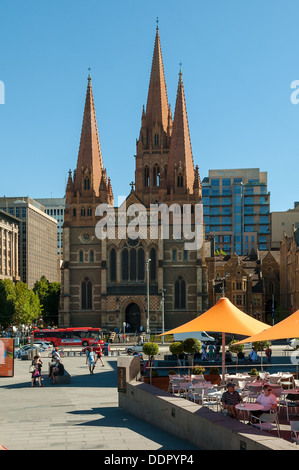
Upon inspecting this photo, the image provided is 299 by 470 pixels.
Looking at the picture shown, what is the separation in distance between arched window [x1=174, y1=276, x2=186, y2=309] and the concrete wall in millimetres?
60821

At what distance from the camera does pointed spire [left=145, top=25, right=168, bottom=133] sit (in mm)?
92125

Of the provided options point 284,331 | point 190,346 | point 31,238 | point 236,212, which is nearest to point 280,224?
point 236,212

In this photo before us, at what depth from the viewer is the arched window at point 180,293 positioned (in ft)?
271

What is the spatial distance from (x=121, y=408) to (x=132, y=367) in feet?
4.76

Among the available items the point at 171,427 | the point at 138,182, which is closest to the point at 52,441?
the point at 171,427

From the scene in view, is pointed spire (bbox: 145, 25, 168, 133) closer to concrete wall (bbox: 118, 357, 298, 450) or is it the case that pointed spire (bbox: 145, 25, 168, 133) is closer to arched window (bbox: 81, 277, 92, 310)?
arched window (bbox: 81, 277, 92, 310)

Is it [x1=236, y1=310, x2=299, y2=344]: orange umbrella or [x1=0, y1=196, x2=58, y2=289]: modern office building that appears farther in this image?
[x1=0, y1=196, x2=58, y2=289]: modern office building

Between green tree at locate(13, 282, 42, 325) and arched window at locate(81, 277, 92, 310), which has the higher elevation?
arched window at locate(81, 277, 92, 310)

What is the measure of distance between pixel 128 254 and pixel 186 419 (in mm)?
68135

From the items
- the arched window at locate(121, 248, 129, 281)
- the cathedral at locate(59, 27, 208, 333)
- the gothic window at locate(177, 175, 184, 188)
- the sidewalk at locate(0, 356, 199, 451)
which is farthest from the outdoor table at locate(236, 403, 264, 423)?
the gothic window at locate(177, 175, 184, 188)

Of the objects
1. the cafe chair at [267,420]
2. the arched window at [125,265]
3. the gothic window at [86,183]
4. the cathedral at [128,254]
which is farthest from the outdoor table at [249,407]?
the gothic window at [86,183]

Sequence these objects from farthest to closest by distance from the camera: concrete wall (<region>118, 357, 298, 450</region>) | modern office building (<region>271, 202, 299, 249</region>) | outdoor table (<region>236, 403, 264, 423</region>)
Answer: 1. modern office building (<region>271, 202, 299, 249</region>)
2. outdoor table (<region>236, 403, 264, 423</region>)
3. concrete wall (<region>118, 357, 298, 450</region>)

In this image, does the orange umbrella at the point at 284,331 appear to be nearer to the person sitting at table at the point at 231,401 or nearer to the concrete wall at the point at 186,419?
the person sitting at table at the point at 231,401

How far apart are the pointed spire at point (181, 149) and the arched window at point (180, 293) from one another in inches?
475
